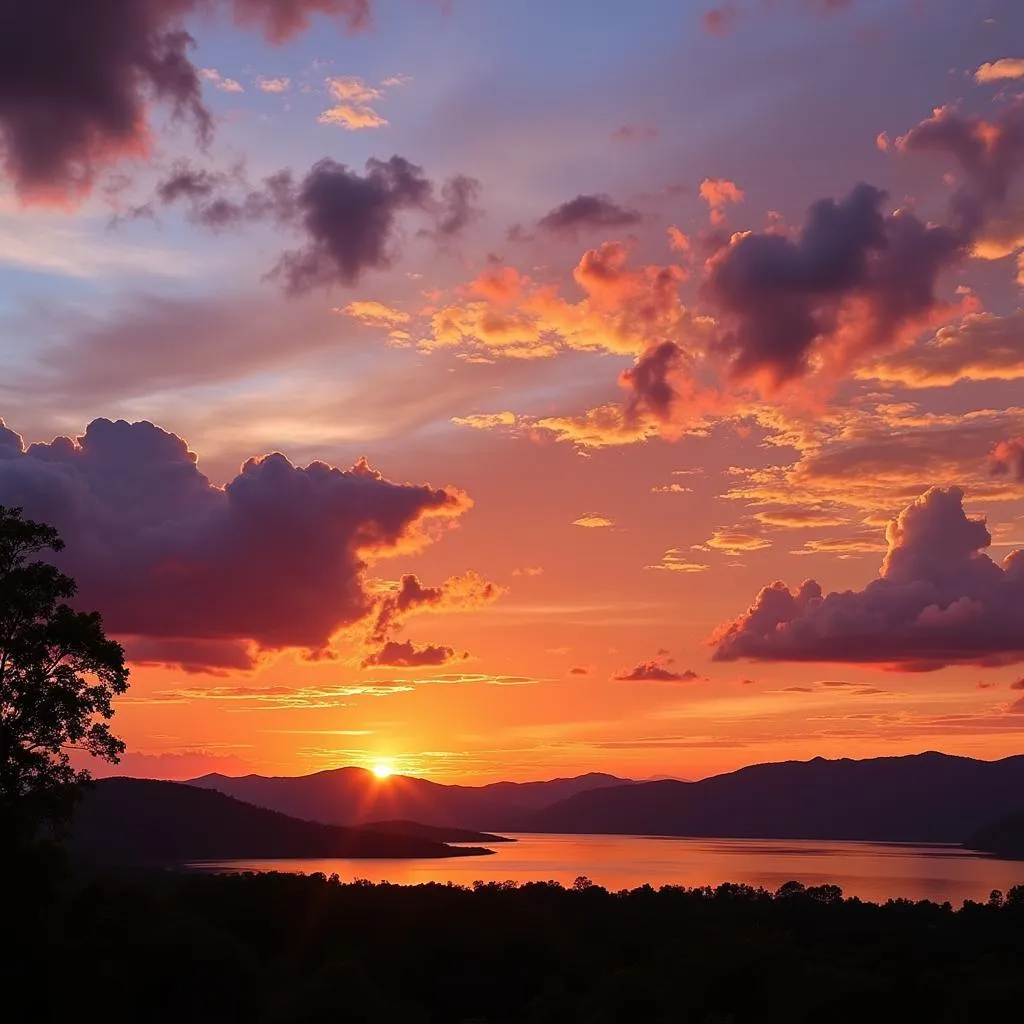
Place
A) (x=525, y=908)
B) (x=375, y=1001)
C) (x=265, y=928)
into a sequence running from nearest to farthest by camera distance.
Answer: (x=375, y=1001), (x=265, y=928), (x=525, y=908)

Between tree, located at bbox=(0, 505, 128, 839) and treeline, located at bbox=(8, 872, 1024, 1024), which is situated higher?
tree, located at bbox=(0, 505, 128, 839)

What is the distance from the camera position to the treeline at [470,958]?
4481cm

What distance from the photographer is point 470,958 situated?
95.2 metres

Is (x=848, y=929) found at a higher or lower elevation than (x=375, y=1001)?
lower

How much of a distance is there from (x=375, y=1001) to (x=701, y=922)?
73.5 m

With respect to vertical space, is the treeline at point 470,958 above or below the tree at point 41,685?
below

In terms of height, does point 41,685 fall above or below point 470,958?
above

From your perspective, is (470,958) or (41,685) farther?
(470,958)

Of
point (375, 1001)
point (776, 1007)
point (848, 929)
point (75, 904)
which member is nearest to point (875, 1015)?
point (776, 1007)

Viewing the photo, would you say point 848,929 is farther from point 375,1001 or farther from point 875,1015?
point 375,1001

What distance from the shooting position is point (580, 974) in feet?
304

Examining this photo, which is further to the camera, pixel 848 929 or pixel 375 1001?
pixel 848 929

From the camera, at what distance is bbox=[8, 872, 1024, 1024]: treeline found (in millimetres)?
44812

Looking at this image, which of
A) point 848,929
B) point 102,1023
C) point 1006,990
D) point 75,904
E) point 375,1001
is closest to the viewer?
point 102,1023
